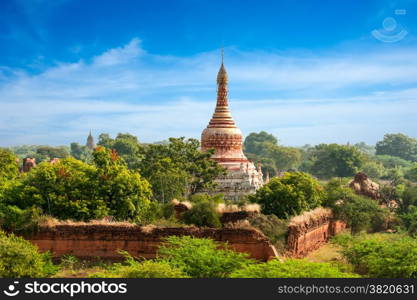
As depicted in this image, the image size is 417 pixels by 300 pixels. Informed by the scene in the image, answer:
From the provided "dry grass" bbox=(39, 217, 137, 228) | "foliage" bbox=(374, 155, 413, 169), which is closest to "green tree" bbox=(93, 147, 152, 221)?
"dry grass" bbox=(39, 217, 137, 228)

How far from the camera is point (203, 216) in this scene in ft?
71.4

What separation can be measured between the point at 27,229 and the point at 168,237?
4994 millimetres

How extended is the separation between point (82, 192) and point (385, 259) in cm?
1173

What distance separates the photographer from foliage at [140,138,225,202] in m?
32.2

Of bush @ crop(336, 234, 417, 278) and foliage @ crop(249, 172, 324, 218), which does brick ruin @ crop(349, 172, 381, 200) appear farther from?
bush @ crop(336, 234, 417, 278)

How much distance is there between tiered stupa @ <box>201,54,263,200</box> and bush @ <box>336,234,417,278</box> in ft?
59.8

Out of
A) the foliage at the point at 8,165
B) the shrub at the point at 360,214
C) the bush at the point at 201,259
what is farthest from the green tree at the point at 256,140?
the bush at the point at 201,259

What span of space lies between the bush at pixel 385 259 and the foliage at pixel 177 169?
44.6 feet

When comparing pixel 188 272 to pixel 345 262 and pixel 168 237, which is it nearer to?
pixel 168 237

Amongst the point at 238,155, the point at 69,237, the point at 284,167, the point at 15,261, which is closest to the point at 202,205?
the point at 69,237

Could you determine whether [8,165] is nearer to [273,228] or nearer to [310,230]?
[310,230]

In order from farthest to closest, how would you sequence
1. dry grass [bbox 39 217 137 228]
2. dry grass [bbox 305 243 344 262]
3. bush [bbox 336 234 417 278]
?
dry grass [bbox 305 243 344 262], dry grass [bbox 39 217 137 228], bush [bbox 336 234 417 278]

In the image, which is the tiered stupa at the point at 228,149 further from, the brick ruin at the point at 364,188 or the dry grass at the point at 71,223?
the dry grass at the point at 71,223

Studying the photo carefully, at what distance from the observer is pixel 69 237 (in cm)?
1911
